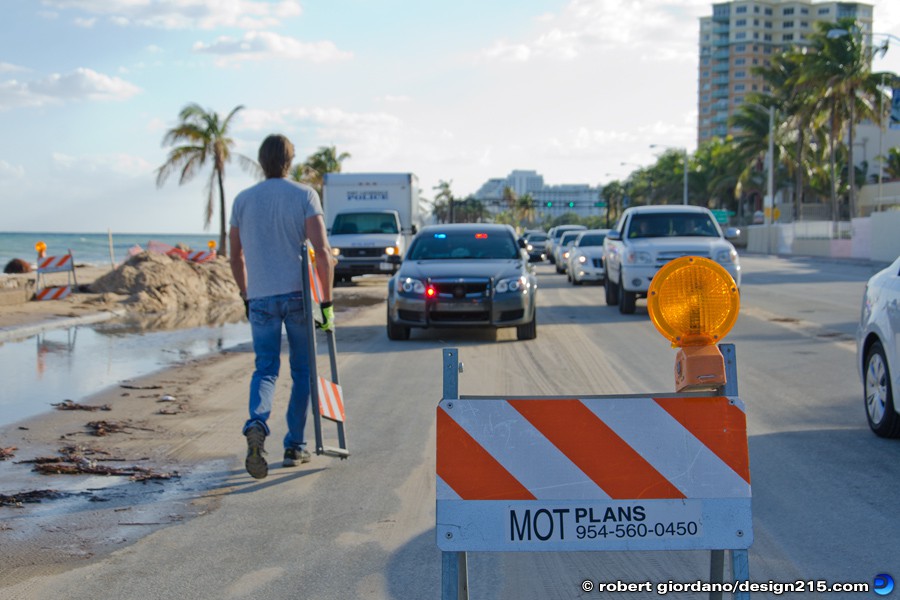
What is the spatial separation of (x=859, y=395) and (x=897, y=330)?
90.8 inches

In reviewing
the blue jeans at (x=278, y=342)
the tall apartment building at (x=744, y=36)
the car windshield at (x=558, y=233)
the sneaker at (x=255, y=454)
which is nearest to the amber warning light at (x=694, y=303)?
the sneaker at (x=255, y=454)

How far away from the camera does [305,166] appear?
67812 millimetres

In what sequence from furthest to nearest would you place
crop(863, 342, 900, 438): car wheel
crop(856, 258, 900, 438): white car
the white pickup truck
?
1. the white pickup truck
2. crop(863, 342, 900, 438): car wheel
3. crop(856, 258, 900, 438): white car

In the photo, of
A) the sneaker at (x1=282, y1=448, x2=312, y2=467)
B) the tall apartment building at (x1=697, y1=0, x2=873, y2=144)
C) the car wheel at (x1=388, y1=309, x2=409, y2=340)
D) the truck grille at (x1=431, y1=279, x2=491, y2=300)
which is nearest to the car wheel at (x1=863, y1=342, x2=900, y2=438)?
the sneaker at (x1=282, y1=448, x2=312, y2=467)

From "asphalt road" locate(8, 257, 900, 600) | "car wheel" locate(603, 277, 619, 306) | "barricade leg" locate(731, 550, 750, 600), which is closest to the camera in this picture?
"barricade leg" locate(731, 550, 750, 600)

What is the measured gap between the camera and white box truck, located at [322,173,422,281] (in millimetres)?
26719

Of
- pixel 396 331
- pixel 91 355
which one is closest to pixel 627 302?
pixel 396 331

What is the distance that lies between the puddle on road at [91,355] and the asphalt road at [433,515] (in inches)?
106

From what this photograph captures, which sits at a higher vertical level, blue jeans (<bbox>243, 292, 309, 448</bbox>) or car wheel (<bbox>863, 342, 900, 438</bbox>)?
blue jeans (<bbox>243, 292, 309, 448</bbox>)

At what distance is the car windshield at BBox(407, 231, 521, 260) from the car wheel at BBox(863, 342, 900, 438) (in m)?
7.30

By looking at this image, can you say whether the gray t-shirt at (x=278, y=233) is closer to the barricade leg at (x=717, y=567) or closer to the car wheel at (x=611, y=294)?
the barricade leg at (x=717, y=567)

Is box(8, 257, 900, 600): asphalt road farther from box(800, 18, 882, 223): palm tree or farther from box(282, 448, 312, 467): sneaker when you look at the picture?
box(800, 18, 882, 223): palm tree

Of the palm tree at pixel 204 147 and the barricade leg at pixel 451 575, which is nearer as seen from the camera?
the barricade leg at pixel 451 575

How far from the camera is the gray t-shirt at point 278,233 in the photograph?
6.05 m
